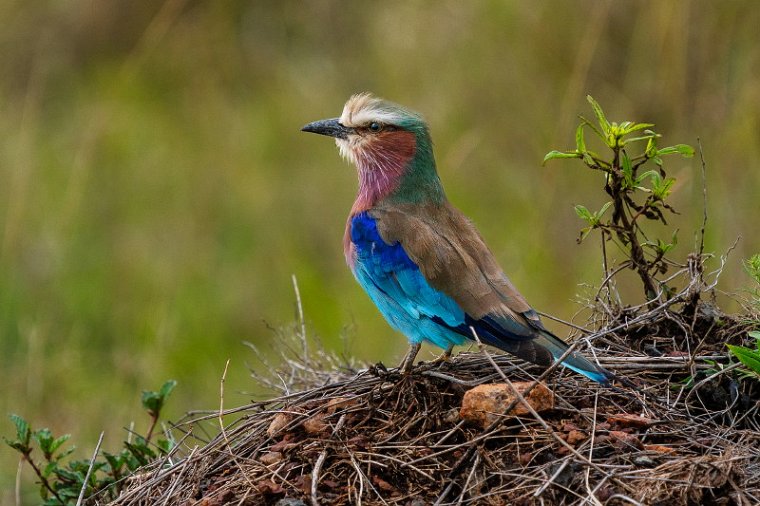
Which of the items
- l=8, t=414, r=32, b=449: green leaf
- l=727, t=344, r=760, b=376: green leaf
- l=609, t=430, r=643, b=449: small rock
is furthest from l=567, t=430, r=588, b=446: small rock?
l=8, t=414, r=32, b=449: green leaf

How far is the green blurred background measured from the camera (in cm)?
674

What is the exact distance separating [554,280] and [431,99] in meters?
1.81

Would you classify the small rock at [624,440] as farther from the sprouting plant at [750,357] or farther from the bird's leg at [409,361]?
the bird's leg at [409,361]

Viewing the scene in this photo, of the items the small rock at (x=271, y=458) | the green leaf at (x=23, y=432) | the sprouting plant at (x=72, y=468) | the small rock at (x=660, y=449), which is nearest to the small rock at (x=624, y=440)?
the small rock at (x=660, y=449)

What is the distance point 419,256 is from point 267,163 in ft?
15.3

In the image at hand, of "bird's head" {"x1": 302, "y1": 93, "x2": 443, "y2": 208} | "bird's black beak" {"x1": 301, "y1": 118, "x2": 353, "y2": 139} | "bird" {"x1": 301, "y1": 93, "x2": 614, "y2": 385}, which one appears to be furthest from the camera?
"bird's black beak" {"x1": 301, "y1": 118, "x2": 353, "y2": 139}

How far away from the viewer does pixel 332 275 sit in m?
8.06

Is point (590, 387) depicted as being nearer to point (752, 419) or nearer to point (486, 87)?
point (752, 419)

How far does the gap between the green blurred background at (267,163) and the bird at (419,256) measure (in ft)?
4.59

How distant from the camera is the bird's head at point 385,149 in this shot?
5023 mm

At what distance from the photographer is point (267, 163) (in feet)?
29.7

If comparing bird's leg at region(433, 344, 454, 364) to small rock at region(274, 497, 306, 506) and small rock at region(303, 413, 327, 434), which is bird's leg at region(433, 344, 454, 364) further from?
small rock at region(274, 497, 306, 506)

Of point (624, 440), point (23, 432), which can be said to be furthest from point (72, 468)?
point (624, 440)

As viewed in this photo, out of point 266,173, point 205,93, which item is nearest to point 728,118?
point 266,173
